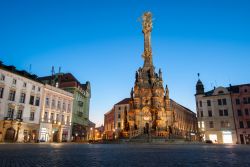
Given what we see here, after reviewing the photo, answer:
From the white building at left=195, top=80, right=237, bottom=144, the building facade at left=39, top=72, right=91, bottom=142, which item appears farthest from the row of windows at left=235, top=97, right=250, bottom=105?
the building facade at left=39, top=72, right=91, bottom=142

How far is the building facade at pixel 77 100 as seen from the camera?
56.8m

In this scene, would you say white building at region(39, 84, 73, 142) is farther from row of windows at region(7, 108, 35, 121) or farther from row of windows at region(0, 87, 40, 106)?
row of windows at region(7, 108, 35, 121)

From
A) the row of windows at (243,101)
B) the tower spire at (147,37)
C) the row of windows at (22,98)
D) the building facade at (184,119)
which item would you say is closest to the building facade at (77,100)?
the row of windows at (22,98)

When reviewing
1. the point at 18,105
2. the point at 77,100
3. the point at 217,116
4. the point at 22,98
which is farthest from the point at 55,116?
the point at 217,116

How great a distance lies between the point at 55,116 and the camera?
48875mm

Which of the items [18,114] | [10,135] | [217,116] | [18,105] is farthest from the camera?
[217,116]

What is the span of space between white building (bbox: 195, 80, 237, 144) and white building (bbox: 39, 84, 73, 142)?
117 feet

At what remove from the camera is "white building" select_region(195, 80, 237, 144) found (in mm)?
55156

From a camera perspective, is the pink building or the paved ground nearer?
the paved ground

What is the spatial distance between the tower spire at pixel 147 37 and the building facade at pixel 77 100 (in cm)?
2231

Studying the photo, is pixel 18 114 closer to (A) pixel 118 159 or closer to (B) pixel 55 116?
(B) pixel 55 116

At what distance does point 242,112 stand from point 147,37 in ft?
102

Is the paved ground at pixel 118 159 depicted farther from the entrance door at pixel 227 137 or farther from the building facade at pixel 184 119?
the building facade at pixel 184 119

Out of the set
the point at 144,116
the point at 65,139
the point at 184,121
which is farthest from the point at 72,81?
the point at 184,121
